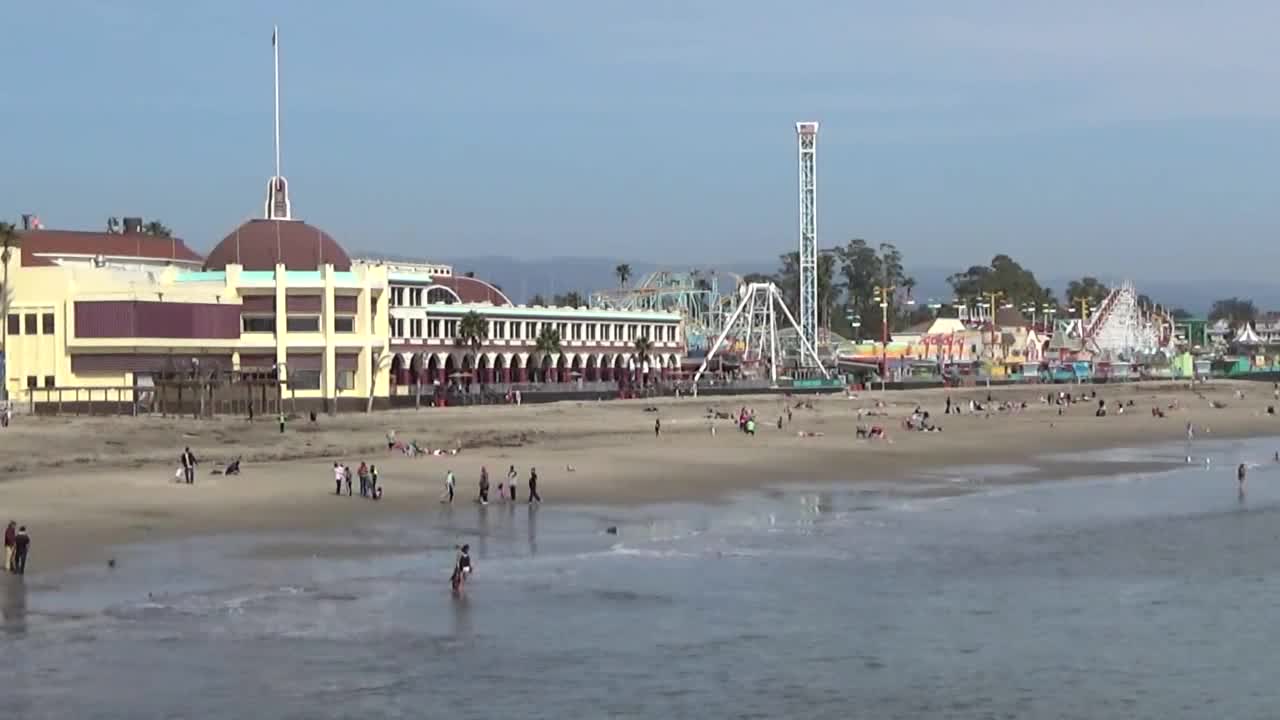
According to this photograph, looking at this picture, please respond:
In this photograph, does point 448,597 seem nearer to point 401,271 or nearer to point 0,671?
point 0,671

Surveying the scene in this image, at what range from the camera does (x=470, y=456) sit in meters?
55.6

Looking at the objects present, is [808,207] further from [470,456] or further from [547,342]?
[470,456]

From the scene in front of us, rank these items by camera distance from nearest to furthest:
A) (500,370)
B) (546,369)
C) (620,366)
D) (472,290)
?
(500,370), (546,369), (620,366), (472,290)

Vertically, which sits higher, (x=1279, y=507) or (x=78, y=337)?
(x=78, y=337)

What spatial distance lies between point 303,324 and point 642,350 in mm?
41103

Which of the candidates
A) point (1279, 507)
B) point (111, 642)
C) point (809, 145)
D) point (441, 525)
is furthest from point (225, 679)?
point (809, 145)

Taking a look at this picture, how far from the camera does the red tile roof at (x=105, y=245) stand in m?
98.6

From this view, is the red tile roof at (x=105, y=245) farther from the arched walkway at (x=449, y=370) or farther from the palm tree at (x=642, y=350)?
the palm tree at (x=642, y=350)

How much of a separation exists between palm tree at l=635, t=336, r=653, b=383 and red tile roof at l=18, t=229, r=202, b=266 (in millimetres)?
29693

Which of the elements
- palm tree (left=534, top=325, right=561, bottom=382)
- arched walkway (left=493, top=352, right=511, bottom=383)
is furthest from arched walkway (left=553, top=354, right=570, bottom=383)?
arched walkway (left=493, top=352, right=511, bottom=383)

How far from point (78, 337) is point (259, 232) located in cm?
1137

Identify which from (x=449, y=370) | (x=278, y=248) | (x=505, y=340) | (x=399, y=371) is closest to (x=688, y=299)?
(x=505, y=340)

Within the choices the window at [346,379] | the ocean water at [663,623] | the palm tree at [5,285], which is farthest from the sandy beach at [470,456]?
the palm tree at [5,285]

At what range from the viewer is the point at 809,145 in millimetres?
143000
